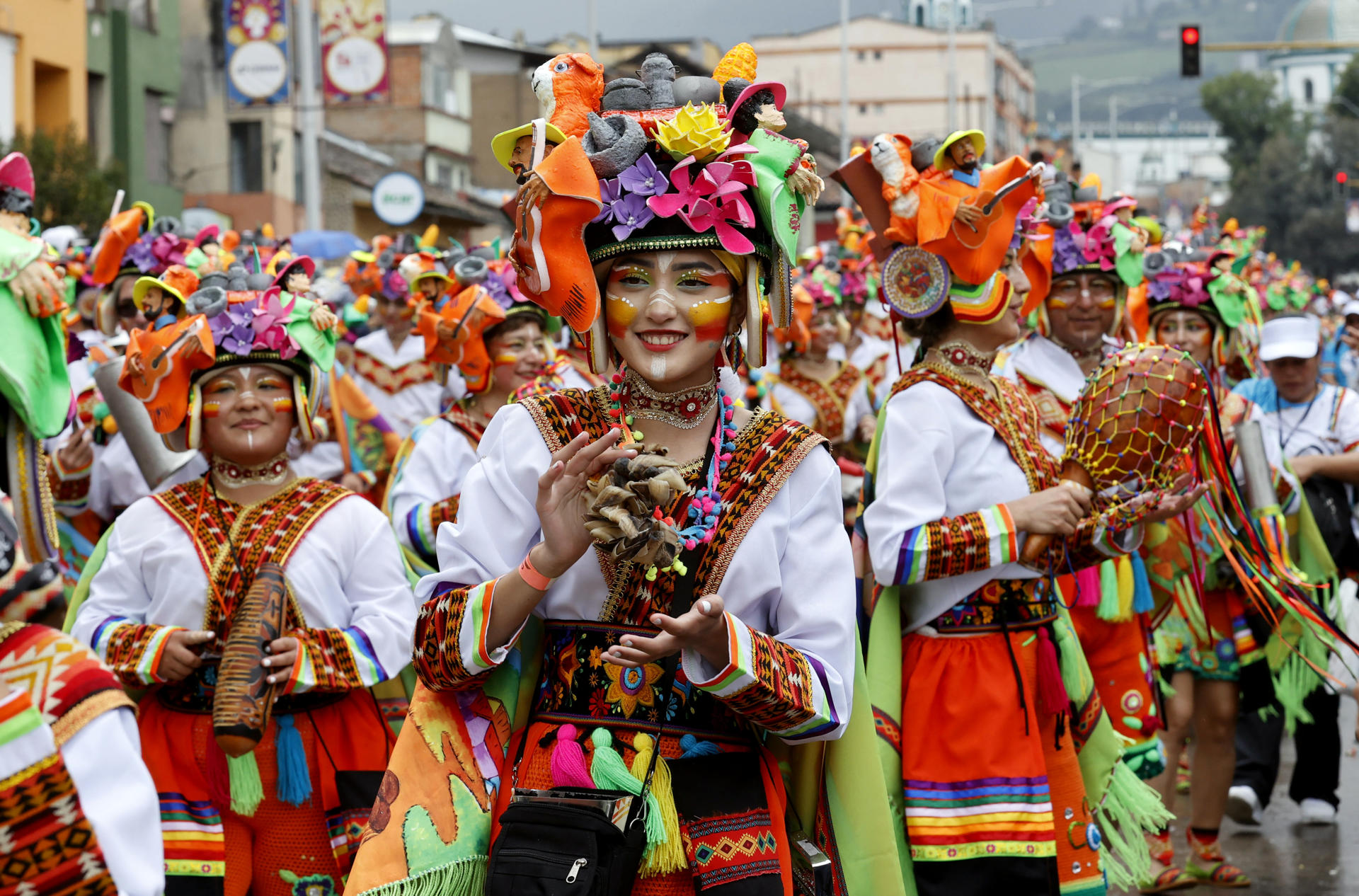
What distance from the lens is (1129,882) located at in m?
5.18

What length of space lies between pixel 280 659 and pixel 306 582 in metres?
0.44

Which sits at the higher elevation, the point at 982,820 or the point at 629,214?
the point at 629,214

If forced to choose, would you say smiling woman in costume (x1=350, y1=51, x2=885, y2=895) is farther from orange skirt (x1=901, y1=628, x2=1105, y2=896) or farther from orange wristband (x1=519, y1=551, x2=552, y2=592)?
orange skirt (x1=901, y1=628, x2=1105, y2=896)

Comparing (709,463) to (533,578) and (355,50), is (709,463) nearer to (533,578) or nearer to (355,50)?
(533,578)

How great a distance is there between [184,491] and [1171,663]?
4282mm

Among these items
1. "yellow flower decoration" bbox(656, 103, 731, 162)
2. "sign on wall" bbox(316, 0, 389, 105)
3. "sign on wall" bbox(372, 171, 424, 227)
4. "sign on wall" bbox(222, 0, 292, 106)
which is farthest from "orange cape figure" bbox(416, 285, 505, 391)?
"sign on wall" bbox(372, 171, 424, 227)

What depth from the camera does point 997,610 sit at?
16.0 ft

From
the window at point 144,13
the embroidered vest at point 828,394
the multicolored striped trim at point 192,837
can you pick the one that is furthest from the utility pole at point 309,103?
the multicolored striped trim at point 192,837

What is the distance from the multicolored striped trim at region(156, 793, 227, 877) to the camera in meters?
4.64

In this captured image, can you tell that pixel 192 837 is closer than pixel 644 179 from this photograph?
No

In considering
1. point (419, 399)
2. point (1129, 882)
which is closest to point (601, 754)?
point (1129, 882)

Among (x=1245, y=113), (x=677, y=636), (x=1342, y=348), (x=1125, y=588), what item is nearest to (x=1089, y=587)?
(x=1125, y=588)

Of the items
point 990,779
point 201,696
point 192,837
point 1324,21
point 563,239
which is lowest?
point 192,837

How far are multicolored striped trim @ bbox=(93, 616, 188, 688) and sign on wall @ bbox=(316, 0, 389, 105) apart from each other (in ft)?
57.9
